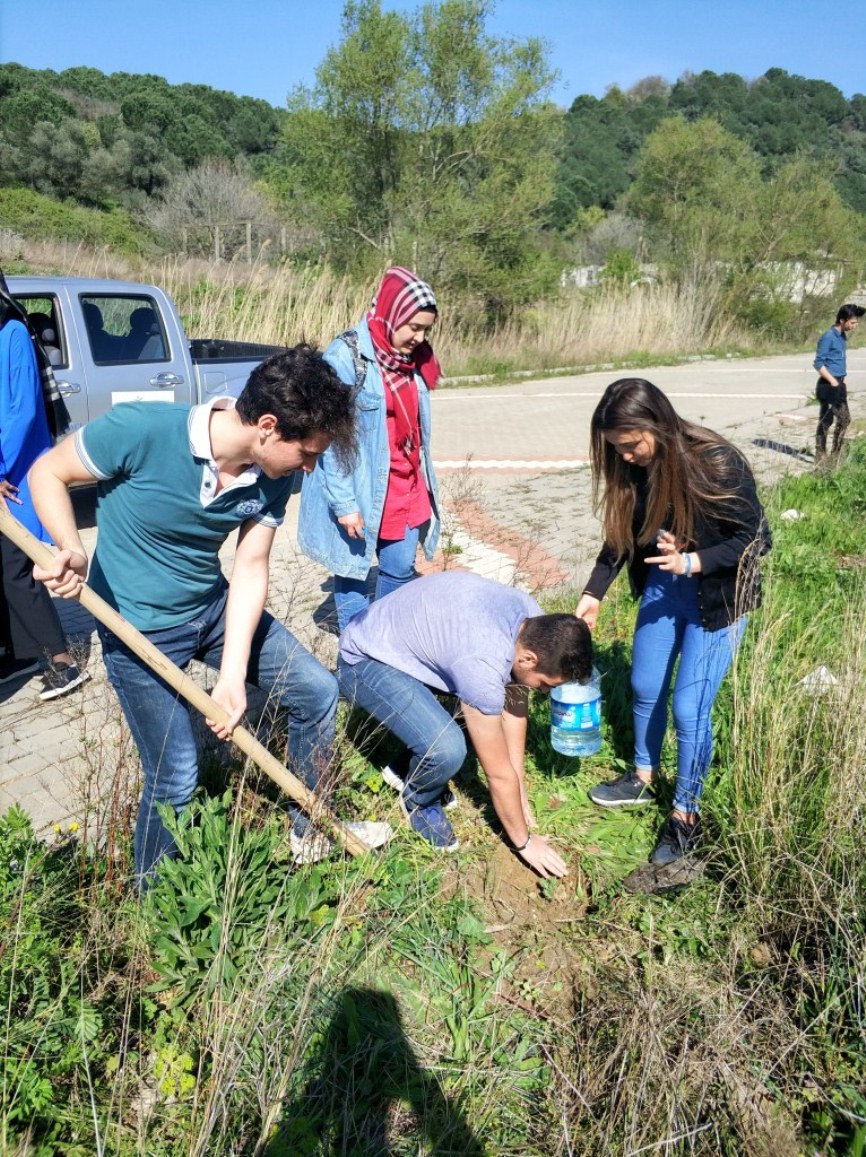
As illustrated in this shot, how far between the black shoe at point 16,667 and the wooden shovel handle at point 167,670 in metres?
2.50

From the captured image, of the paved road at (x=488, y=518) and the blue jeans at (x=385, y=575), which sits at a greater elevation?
the blue jeans at (x=385, y=575)

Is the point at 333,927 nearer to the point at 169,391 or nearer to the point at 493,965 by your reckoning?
the point at 493,965

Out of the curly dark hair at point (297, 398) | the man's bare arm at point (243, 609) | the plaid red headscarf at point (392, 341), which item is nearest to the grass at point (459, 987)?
the man's bare arm at point (243, 609)

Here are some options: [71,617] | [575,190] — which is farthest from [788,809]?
[575,190]

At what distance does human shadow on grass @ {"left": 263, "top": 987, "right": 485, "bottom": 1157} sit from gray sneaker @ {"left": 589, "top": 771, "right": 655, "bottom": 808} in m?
1.43

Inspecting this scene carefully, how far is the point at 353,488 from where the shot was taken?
409 centimetres

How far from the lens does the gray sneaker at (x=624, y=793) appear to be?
3.60 metres

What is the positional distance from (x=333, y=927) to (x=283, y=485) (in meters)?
1.31

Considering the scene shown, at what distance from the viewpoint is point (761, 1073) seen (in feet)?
7.26

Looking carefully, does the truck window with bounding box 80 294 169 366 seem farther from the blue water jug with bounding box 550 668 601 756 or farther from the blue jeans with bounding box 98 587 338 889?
the blue water jug with bounding box 550 668 601 756

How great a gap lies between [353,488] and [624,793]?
1811 mm

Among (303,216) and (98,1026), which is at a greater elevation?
(303,216)

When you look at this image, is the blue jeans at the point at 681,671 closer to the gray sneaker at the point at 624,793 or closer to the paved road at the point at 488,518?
the gray sneaker at the point at 624,793

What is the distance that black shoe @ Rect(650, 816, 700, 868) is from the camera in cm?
317
